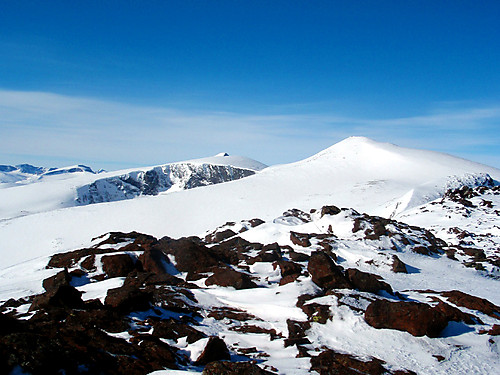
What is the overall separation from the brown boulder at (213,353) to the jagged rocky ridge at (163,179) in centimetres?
11861

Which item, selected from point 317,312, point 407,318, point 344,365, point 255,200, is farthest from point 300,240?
point 255,200

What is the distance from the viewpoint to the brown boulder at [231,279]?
1331 centimetres

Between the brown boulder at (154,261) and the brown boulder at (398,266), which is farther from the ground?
the brown boulder at (154,261)

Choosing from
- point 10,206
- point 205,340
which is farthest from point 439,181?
point 10,206

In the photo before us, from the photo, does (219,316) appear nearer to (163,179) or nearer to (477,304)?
(477,304)

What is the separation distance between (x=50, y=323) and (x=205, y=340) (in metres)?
3.35

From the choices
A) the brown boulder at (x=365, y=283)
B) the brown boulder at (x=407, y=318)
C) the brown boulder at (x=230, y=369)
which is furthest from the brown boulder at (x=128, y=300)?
the brown boulder at (x=365, y=283)

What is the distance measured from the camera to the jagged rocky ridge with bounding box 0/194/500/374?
20.7 ft

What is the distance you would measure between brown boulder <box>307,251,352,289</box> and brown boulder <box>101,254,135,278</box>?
8.10 m

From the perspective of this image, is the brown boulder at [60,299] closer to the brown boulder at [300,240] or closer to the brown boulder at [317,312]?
the brown boulder at [317,312]

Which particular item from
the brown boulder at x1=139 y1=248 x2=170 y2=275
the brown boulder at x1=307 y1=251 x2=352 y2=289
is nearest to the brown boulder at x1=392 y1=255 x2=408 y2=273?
the brown boulder at x1=307 y1=251 x2=352 y2=289

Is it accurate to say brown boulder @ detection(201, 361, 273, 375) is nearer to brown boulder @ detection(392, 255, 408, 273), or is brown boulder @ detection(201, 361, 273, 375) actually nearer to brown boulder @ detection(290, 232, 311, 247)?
brown boulder @ detection(392, 255, 408, 273)

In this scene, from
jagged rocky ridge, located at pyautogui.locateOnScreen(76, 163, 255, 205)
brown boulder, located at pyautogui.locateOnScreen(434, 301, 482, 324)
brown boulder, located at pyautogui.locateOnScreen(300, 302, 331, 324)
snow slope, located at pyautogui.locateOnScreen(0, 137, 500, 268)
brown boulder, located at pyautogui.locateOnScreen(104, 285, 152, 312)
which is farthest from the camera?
jagged rocky ridge, located at pyautogui.locateOnScreen(76, 163, 255, 205)

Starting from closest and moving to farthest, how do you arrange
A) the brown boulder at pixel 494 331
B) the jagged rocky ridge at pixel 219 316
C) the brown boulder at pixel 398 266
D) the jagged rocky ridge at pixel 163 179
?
the jagged rocky ridge at pixel 219 316, the brown boulder at pixel 494 331, the brown boulder at pixel 398 266, the jagged rocky ridge at pixel 163 179
